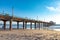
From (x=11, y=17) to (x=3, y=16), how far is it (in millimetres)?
2313

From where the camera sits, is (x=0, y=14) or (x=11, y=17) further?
(x=11, y=17)

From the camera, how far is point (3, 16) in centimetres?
3288

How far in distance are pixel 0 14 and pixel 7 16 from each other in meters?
2.62

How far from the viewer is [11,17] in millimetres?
34281

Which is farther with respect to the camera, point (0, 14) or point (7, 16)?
point (7, 16)

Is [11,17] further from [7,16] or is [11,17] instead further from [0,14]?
[0,14]

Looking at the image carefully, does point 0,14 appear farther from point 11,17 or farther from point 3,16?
point 11,17

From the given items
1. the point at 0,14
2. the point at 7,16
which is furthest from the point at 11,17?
the point at 0,14

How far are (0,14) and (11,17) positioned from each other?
3.68 metres

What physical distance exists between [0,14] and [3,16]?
1.55 metres

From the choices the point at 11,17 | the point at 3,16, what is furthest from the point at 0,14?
the point at 11,17

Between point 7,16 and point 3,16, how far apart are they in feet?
3.91

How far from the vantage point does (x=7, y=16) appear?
3369 cm
